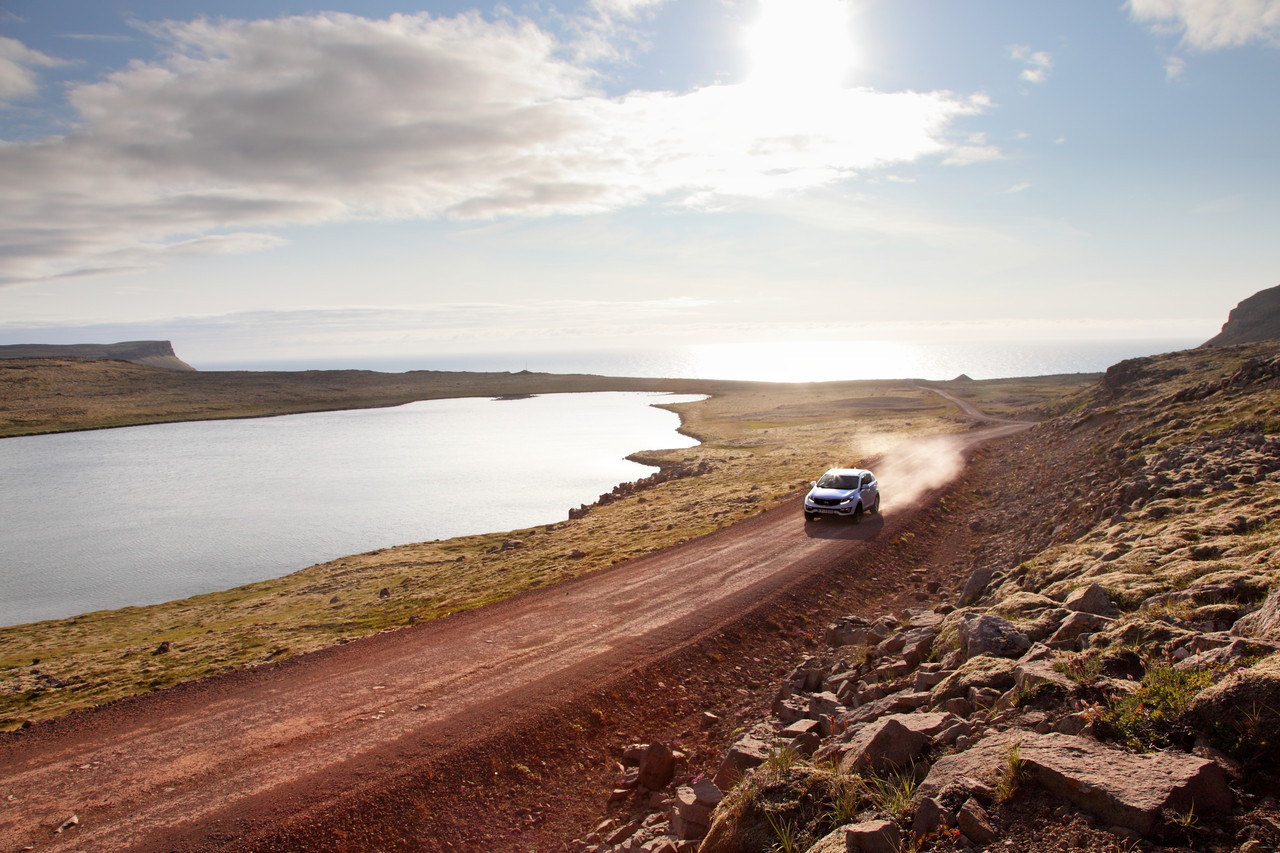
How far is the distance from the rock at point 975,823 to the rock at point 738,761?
452 cm

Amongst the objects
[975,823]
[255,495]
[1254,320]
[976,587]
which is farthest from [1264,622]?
[1254,320]

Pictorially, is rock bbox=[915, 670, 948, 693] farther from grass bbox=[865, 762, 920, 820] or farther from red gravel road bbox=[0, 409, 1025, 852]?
red gravel road bbox=[0, 409, 1025, 852]

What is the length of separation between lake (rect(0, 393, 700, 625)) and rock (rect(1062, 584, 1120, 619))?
3725 centimetres

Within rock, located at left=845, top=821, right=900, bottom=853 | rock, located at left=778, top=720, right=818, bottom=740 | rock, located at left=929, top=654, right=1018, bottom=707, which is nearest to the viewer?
rock, located at left=845, top=821, right=900, bottom=853

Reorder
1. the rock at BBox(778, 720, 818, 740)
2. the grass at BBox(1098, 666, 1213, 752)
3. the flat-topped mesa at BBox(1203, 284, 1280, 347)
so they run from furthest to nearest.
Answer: the flat-topped mesa at BBox(1203, 284, 1280, 347) → the rock at BBox(778, 720, 818, 740) → the grass at BBox(1098, 666, 1213, 752)

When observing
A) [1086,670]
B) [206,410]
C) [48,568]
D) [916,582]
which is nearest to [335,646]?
[1086,670]

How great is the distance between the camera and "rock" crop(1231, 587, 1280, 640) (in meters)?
8.28

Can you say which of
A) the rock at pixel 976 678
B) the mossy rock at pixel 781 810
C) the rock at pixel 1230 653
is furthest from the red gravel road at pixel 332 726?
the rock at pixel 1230 653

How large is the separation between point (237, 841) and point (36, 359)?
25779cm

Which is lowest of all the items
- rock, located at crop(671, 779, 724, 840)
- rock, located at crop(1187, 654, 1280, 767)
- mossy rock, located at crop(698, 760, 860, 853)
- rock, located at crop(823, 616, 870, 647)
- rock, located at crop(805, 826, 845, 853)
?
rock, located at crop(823, 616, 870, 647)

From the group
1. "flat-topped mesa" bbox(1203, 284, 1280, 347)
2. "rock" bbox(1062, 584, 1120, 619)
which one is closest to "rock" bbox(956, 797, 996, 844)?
"rock" bbox(1062, 584, 1120, 619)

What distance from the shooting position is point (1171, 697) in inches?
298

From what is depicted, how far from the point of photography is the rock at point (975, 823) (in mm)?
6641

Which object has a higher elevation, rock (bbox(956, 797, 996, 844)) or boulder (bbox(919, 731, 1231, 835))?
boulder (bbox(919, 731, 1231, 835))
